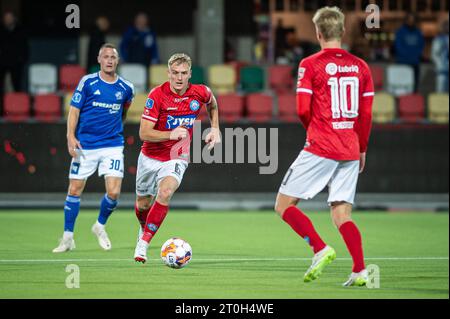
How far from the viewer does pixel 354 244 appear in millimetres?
8344

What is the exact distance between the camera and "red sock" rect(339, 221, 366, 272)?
8352 millimetres

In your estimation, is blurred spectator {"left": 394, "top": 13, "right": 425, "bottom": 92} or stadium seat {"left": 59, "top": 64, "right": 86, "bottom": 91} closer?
stadium seat {"left": 59, "top": 64, "right": 86, "bottom": 91}

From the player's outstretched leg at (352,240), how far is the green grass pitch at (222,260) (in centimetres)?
12

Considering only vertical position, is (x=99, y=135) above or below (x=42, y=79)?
below

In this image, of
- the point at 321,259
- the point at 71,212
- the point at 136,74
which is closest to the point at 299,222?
the point at 321,259

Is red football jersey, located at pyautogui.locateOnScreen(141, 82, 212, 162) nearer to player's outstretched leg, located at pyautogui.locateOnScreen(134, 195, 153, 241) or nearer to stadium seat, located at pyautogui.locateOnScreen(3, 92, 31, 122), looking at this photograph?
player's outstretched leg, located at pyautogui.locateOnScreen(134, 195, 153, 241)

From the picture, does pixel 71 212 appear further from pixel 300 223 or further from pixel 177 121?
pixel 300 223

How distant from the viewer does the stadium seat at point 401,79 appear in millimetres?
21328

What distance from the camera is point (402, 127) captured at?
733 inches

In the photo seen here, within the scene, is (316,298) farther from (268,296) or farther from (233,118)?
(233,118)

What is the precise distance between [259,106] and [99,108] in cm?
832

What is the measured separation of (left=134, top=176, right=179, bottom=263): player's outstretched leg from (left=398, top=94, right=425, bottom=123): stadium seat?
10.9 metres

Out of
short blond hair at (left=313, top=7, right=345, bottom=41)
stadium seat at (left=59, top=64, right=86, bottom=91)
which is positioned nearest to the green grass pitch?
short blond hair at (left=313, top=7, right=345, bottom=41)

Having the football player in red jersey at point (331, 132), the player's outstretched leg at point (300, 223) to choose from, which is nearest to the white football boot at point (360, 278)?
the football player in red jersey at point (331, 132)
